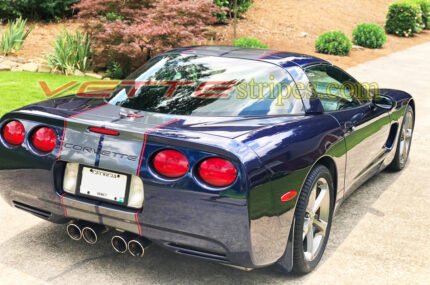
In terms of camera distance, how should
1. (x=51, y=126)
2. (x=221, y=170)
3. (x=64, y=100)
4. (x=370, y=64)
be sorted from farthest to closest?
(x=370, y=64) → (x=64, y=100) → (x=51, y=126) → (x=221, y=170)

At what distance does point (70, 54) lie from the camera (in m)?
10.8

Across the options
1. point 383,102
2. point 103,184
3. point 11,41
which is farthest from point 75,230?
point 11,41

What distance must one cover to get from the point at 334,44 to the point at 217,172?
13.0 metres

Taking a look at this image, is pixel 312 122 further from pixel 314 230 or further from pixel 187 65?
pixel 187 65

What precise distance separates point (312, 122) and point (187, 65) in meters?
1.04

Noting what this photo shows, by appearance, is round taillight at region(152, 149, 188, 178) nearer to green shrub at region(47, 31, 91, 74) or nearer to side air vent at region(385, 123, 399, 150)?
side air vent at region(385, 123, 399, 150)

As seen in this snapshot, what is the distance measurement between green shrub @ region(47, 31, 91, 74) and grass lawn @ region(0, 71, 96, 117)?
29cm

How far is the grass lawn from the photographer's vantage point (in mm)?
8125

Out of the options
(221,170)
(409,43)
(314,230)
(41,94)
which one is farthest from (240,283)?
(409,43)

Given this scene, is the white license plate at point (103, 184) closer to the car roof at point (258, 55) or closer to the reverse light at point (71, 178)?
the reverse light at point (71, 178)

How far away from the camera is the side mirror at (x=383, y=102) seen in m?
4.74

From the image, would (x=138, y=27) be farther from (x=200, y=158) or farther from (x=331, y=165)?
(x=200, y=158)

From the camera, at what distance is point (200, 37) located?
10.7 metres

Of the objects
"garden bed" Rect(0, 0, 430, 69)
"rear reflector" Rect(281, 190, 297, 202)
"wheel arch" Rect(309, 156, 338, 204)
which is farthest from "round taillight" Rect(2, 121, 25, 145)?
"garden bed" Rect(0, 0, 430, 69)
